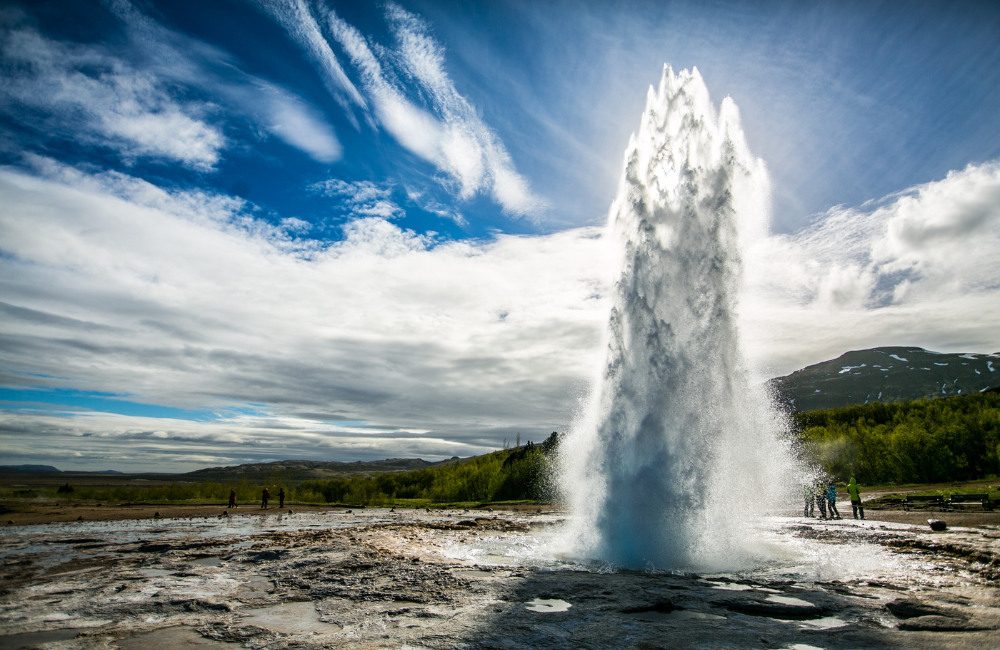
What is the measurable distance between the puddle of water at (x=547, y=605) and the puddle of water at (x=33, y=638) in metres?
6.50

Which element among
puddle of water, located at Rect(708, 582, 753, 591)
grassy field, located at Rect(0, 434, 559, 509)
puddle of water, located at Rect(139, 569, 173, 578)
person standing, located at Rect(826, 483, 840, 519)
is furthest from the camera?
grassy field, located at Rect(0, 434, 559, 509)

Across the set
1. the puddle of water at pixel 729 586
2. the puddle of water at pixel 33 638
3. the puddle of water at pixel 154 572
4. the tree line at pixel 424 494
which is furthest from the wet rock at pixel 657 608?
the tree line at pixel 424 494

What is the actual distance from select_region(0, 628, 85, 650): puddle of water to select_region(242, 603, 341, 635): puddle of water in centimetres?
221

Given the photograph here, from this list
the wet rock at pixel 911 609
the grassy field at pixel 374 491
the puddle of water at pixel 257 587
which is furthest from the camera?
the grassy field at pixel 374 491

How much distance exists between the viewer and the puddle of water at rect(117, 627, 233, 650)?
6551 mm

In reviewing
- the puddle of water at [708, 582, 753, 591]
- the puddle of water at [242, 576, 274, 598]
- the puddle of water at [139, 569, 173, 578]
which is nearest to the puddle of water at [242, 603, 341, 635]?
the puddle of water at [242, 576, 274, 598]

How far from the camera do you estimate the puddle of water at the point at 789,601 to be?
321 inches

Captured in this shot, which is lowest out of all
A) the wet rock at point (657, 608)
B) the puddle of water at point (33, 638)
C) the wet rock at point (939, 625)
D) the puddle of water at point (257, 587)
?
the puddle of water at point (257, 587)

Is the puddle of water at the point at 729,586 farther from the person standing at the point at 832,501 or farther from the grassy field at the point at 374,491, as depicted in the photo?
the grassy field at the point at 374,491

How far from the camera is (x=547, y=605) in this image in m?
8.48

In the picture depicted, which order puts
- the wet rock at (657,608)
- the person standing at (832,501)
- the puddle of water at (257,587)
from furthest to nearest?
1. the person standing at (832,501)
2. the puddle of water at (257,587)
3. the wet rock at (657,608)

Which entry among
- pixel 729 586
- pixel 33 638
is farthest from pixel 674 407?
pixel 33 638

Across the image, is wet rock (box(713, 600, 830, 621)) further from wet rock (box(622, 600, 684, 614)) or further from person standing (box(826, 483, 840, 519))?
person standing (box(826, 483, 840, 519))

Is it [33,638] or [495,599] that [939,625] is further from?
[33,638]
